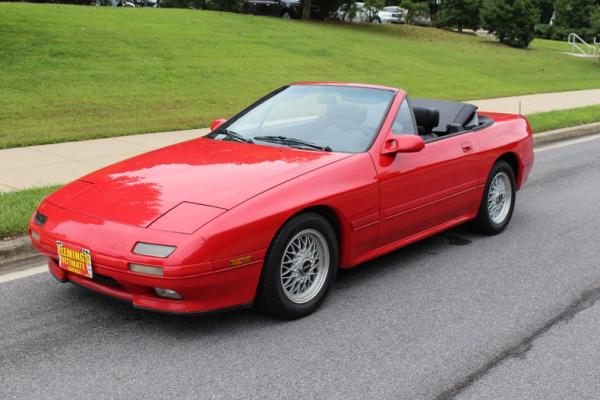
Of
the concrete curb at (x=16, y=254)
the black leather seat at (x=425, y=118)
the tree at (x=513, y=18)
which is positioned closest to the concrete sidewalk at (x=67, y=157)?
the concrete curb at (x=16, y=254)

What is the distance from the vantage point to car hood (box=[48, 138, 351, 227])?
161 inches

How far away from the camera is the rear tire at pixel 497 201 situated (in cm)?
620

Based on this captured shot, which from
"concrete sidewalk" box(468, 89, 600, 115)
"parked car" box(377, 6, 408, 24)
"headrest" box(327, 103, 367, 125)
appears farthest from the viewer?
"parked car" box(377, 6, 408, 24)

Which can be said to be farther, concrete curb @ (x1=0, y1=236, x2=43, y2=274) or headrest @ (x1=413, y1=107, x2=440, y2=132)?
headrest @ (x1=413, y1=107, x2=440, y2=132)

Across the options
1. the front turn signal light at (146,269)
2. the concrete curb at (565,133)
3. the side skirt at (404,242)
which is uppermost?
the front turn signal light at (146,269)

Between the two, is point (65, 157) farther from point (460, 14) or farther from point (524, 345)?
point (460, 14)

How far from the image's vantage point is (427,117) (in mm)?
5824

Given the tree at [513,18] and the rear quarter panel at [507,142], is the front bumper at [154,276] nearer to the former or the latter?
the rear quarter panel at [507,142]

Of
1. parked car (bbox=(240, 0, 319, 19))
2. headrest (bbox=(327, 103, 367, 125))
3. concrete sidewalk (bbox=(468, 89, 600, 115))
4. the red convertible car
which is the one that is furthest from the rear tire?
parked car (bbox=(240, 0, 319, 19))

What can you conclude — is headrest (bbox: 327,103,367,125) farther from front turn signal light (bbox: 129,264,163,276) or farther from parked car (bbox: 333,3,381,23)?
parked car (bbox: 333,3,381,23)

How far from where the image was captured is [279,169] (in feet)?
14.7

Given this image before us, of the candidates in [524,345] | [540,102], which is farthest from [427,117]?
[540,102]

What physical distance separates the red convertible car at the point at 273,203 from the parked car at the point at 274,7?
24883mm

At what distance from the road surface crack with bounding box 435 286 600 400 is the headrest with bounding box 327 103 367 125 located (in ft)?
6.30
